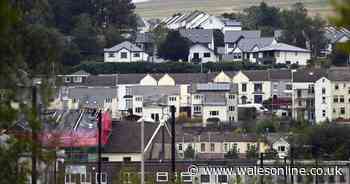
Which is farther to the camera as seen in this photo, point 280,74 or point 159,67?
point 159,67

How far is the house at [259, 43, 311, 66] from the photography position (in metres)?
92.5

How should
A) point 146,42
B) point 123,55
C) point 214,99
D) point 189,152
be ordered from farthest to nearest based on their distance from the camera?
point 146,42
point 123,55
point 214,99
point 189,152

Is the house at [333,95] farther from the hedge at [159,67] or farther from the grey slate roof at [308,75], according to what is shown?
the hedge at [159,67]

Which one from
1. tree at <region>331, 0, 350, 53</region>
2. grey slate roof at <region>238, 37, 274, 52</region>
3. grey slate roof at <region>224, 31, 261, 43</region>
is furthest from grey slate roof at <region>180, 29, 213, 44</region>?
tree at <region>331, 0, 350, 53</region>

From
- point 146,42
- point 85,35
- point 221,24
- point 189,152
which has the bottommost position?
point 189,152

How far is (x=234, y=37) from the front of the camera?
98.8 meters

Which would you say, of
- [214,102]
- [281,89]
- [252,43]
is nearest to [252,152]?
[214,102]

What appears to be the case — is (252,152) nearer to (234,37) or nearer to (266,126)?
(266,126)

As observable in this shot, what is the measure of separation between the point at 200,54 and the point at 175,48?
10.3 feet

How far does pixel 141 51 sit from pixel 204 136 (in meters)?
34.1

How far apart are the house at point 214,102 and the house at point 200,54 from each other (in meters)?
15.7

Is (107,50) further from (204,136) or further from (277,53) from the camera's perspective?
(204,136)

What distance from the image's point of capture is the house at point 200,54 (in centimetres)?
9419

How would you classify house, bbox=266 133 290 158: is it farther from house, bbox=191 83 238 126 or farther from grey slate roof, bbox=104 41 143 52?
grey slate roof, bbox=104 41 143 52
